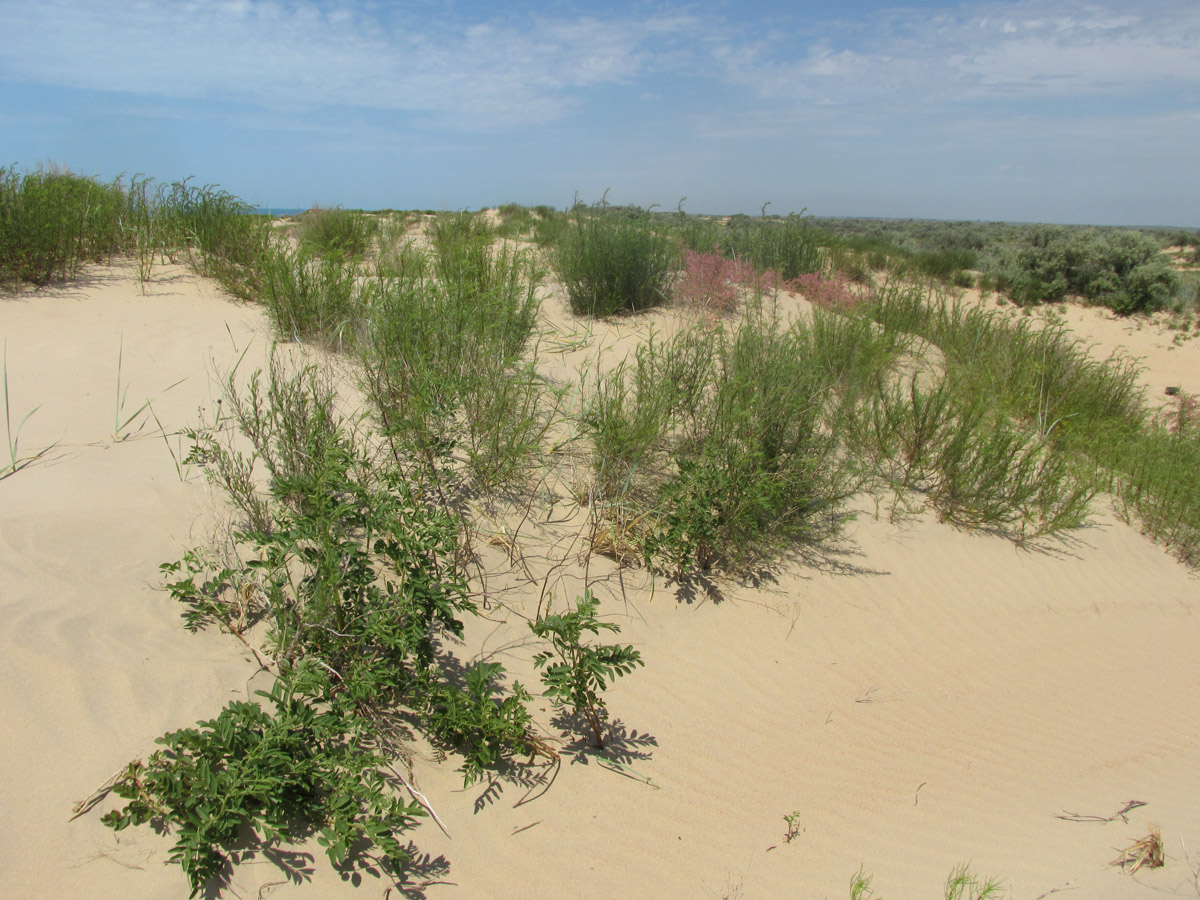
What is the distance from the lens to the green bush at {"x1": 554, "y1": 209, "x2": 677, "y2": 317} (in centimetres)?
704

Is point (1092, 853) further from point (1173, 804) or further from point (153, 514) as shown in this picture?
point (153, 514)

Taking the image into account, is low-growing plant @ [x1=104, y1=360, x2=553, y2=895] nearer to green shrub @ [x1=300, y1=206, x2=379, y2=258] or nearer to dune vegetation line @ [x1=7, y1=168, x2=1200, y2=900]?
dune vegetation line @ [x1=7, y1=168, x2=1200, y2=900]

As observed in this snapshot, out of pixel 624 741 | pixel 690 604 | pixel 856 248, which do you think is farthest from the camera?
pixel 856 248

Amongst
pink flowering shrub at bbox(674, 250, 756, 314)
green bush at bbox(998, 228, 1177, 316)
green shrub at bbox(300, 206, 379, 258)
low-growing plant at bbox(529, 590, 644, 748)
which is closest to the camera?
low-growing plant at bbox(529, 590, 644, 748)

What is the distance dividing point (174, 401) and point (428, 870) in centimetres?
333

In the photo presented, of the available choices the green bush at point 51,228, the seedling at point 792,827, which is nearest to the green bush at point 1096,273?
the seedling at point 792,827

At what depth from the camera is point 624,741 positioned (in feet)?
9.33

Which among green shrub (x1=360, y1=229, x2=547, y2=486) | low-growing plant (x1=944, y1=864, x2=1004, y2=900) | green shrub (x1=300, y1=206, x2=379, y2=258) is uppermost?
green shrub (x1=300, y1=206, x2=379, y2=258)

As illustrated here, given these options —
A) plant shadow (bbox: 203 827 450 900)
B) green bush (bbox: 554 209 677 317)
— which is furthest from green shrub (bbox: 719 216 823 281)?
plant shadow (bbox: 203 827 450 900)

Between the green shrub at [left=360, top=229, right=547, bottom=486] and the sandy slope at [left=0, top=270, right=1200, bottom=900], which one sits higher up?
the green shrub at [left=360, top=229, right=547, bottom=486]

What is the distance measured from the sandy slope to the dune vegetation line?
146 mm

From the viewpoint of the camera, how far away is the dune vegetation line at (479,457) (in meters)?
2.28

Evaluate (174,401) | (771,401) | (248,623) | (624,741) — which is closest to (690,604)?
(624,741)

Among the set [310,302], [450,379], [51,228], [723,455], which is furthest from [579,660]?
[51,228]
